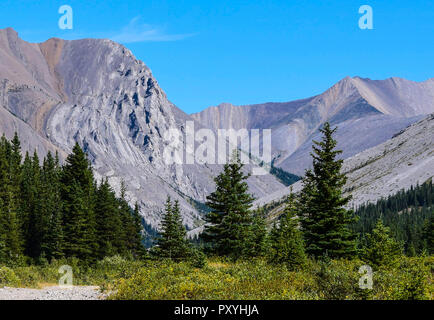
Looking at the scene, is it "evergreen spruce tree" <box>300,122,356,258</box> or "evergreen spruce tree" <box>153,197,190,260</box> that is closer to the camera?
"evergreen spruce tree" <box>300,122,356,258</box>

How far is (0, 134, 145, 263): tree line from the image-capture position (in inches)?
2227

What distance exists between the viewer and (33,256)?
207ft

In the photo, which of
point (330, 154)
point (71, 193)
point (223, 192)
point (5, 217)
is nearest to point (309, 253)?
point (330, 154)

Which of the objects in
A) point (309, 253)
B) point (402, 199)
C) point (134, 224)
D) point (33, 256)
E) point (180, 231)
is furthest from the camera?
point (402, 199)

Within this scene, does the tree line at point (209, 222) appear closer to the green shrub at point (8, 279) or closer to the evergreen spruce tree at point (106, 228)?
the evergreen spruce tree at point (106, 228)

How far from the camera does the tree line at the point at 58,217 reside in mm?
56562

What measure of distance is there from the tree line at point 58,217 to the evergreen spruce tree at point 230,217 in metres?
22.9

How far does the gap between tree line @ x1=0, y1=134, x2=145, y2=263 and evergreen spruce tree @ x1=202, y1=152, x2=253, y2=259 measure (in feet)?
75.1

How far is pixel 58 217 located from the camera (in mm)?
56312

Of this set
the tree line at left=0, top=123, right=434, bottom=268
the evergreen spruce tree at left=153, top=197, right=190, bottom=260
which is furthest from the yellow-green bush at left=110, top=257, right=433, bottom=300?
the evergreen spruce tree at left=153, top=197, right=190, bottom=260

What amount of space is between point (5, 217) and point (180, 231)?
2568 centimetres

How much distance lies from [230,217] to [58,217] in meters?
27.0

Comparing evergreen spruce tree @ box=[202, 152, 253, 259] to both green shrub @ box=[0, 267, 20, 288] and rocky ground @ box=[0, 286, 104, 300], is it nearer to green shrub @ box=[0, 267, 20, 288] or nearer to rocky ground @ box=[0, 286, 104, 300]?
green shrub @ box=[0, 267, 20, 288]
